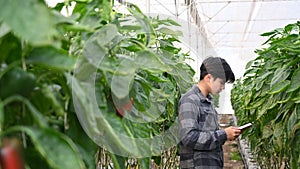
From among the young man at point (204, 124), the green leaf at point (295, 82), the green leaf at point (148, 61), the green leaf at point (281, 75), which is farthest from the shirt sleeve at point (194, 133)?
the green leaf at point (148, 61)

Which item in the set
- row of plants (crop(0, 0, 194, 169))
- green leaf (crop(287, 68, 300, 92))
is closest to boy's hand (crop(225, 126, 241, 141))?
green leaf (crop(287, 68, 300, 92))

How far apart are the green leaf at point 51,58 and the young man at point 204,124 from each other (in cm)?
164

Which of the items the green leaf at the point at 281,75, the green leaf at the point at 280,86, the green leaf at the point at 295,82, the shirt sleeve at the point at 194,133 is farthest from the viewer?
the shirt sleeve at the point at 194,133

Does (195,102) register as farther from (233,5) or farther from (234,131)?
(233,5)

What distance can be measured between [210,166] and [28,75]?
1.82 meters

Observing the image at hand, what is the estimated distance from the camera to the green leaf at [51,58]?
0.63 m

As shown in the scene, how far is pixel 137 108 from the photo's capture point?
1.12 meters

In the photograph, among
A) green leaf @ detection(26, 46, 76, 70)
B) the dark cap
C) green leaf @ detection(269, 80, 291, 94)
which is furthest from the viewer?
the dark cap

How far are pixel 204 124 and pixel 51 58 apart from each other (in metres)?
1.76

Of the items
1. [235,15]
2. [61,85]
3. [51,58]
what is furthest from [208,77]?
[235,15]

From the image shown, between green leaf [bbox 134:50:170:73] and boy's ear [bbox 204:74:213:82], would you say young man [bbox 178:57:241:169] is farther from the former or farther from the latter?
green leaf [bbox 134:50:170:73]

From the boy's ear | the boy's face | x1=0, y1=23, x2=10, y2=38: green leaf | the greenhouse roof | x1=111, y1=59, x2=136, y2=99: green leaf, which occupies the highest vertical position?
the greenhouse roof

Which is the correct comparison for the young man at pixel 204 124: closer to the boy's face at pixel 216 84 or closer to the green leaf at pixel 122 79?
the boy's face at pixel 216 84

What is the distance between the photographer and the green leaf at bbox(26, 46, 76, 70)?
631 millimetres
